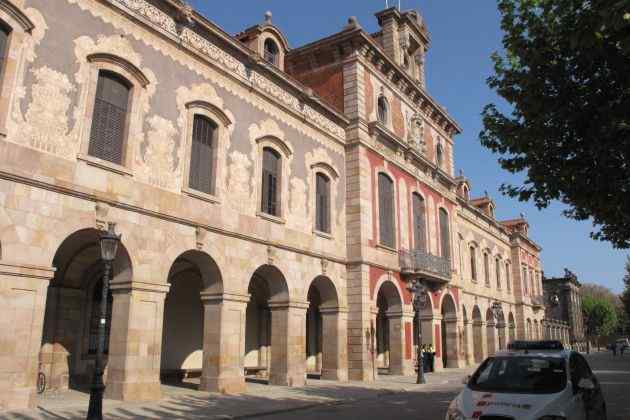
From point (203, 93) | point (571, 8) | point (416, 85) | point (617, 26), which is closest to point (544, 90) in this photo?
point (571, 8)

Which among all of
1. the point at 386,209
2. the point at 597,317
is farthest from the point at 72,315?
the point at 597,317

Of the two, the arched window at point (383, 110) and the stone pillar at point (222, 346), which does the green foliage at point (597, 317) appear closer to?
the arched window at point (383, 110)

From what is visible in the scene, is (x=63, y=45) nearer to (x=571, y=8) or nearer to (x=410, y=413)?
(x=571, y=8)

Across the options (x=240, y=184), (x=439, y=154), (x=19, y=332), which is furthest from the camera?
(x=439, y=154)

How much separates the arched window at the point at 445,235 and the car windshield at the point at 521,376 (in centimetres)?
2152

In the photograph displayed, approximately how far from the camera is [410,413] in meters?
12.3

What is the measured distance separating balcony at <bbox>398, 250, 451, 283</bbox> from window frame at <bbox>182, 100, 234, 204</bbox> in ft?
35.4

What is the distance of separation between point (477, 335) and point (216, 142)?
2611 centimetres

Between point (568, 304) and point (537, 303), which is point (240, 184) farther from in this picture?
point (568, 304)

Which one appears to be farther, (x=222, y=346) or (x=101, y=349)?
(x=222, y=346)

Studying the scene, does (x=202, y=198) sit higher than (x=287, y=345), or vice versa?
(x=202, y=198)

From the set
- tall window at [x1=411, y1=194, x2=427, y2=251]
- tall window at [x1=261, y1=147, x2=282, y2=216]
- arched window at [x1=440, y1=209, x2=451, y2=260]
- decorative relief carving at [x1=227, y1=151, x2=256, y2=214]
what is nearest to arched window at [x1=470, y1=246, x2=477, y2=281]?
arched window at [x1=440, y1=209, x2=451, y2=260]

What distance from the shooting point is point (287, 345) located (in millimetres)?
17578

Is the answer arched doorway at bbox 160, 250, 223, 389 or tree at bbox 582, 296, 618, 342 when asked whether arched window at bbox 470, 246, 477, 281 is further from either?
tree at bbox 582, 296, 618, 342
